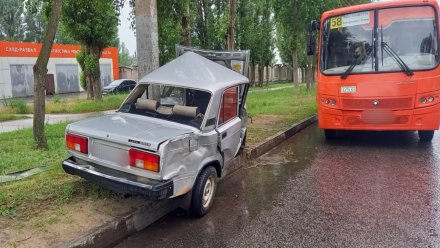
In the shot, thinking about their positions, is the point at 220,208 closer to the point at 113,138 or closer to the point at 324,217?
the point at 324,217

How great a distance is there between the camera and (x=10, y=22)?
5062 centimetres

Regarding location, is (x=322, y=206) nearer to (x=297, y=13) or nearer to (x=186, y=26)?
(x=186, y=26)

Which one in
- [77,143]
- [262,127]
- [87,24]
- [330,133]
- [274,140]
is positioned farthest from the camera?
[87,24]

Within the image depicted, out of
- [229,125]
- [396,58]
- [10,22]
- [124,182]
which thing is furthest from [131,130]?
[10,22]

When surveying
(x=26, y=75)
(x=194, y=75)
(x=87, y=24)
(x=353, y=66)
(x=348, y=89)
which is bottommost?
(x=348, y=89)

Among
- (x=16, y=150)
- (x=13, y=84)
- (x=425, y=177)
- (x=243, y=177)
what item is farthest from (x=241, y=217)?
(x=13, y=84)

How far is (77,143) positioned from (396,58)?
244 inches

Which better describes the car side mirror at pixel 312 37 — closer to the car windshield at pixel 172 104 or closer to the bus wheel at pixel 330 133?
the bus wheel at pixel 330 133

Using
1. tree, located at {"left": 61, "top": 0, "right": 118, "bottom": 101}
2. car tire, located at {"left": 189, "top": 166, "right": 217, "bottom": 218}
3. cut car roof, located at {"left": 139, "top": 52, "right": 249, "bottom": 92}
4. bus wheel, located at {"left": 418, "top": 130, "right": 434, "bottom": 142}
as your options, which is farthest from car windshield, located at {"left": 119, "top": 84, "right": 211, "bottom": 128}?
tree, located at {"left": 61, "top": 0, "right": 118, "bottom": 101}

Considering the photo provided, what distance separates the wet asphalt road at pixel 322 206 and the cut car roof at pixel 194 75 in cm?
157

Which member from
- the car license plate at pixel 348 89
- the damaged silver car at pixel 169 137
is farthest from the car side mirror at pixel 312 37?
the damaged silver car at pixel 169 137

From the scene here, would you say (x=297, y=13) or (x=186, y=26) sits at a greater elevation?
(x=297, y=13)

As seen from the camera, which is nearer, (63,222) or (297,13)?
(63,222)

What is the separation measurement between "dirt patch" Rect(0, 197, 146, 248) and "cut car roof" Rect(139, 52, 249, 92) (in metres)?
1.57
